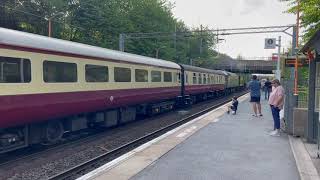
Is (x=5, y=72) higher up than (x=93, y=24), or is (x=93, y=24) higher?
(x=93, y=24)

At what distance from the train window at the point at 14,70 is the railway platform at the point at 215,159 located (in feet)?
9.98

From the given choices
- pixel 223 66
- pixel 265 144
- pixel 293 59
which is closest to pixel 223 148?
pixel 265 144

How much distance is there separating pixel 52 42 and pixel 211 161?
5.40 meters

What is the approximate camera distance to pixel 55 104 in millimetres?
10312

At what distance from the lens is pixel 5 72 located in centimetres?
847

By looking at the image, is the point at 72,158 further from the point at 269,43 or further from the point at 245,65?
the point at 245,65

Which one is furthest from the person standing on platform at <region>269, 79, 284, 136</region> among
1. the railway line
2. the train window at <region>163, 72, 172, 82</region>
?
the train window at <region>163, 72, 172, 82</region>

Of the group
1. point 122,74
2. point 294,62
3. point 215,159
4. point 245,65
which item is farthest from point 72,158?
point 245,65

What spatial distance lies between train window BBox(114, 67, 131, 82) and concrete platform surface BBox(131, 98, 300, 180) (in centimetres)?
379

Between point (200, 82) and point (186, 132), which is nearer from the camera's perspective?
point (186, 132)

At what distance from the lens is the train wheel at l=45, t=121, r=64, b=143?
10.7m

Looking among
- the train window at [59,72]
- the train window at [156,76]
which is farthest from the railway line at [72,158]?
the train window at [156,76]

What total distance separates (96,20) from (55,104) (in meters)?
29.5

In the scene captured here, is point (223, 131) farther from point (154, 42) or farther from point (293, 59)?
point (154, 42)
